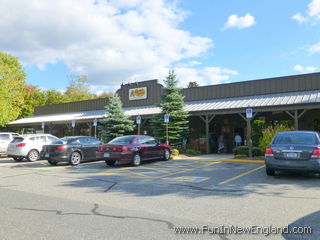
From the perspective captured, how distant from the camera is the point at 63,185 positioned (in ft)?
28.7

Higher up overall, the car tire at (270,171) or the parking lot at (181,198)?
the car tire at (270,171)

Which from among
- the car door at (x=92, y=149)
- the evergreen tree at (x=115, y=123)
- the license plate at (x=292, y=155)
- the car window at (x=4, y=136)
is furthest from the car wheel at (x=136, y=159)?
the car window at (x=4, y=136)

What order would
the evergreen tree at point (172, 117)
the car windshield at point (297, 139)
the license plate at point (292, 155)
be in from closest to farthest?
the license plate at point (292, 155)
the car windshield at point (297, 139)
the evergreen tree at point (172, 117)

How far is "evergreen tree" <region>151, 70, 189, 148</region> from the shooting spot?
19856 millimetres

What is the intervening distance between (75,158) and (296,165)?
10.6 m

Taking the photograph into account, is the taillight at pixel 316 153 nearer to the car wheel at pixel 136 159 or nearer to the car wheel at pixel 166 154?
the car wheel at pixel 136 159

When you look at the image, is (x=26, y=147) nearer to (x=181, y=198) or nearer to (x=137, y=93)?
(x=181, y=198)

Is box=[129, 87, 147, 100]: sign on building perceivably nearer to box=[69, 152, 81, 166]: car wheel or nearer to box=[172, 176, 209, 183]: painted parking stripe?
box=[69, 152, 81, 166]: car wheel

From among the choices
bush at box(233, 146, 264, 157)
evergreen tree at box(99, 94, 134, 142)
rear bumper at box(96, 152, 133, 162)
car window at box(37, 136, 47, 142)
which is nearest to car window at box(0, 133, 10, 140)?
car window at box(37, 136, 47, 142)

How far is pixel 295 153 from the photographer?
848 centimetres

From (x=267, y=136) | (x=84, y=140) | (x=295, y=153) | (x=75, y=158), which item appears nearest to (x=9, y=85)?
(x=84, y=140)

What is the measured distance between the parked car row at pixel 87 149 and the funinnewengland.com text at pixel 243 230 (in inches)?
326

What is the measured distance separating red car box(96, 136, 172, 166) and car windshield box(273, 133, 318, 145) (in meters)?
6.25

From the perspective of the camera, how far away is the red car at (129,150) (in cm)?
1246
